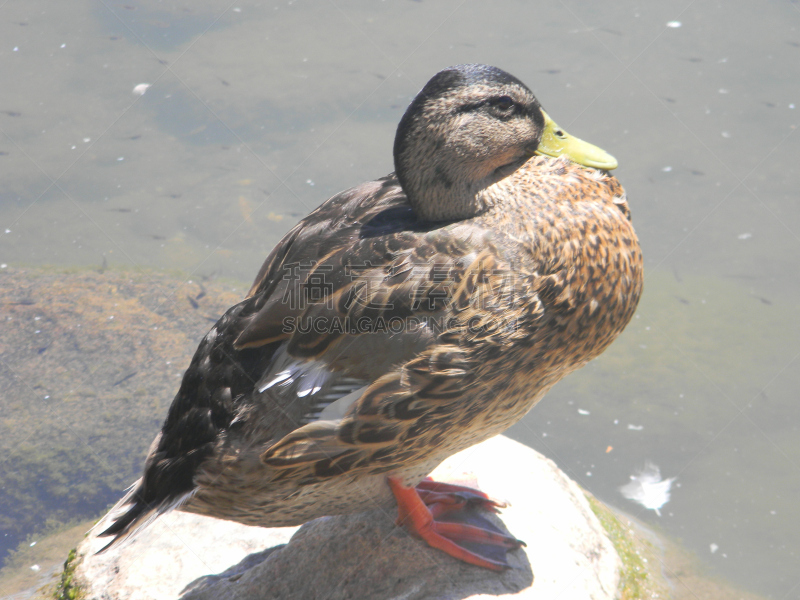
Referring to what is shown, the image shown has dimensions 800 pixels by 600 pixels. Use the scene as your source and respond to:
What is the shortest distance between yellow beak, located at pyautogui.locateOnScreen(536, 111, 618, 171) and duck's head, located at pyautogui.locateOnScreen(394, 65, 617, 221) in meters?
0.08

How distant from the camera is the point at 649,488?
15.0 feet

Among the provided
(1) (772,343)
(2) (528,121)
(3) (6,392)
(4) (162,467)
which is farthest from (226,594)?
(1) (772,343)

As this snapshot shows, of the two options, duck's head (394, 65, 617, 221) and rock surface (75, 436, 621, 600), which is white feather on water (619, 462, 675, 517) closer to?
rock surface (75, 436, 621, 600)

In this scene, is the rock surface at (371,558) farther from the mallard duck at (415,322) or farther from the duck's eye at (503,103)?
the duck's eye at (503,103)

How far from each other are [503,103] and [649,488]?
3.32m

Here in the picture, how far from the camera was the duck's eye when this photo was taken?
7.20ft

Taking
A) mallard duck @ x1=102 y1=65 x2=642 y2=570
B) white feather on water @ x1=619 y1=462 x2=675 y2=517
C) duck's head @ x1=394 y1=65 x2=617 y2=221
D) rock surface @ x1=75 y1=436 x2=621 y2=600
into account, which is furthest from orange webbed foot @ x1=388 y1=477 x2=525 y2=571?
white feather on water @ x1=619 y1=462 x2=675 y2=517

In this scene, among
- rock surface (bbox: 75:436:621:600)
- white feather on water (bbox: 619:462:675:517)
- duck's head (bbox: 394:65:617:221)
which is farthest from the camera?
white feather on water (bbox: 619:462:675:517)

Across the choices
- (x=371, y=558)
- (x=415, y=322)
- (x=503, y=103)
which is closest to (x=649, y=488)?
(x=371, y=558)

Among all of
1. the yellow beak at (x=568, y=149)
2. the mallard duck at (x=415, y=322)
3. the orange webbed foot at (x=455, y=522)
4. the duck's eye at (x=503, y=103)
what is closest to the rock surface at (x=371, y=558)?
the orange webbed foot at (x=455, y=522)

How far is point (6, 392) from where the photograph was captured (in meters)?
4.89

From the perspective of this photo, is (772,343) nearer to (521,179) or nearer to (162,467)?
(521,179)

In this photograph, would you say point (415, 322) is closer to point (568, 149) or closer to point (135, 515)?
point (568, 149)

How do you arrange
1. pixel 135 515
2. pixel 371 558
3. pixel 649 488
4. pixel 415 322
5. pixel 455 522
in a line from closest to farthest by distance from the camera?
pixel 415 322 < pixel 135 515 < pixel 371 558 < pixel 455 522 < pixel 649 488
